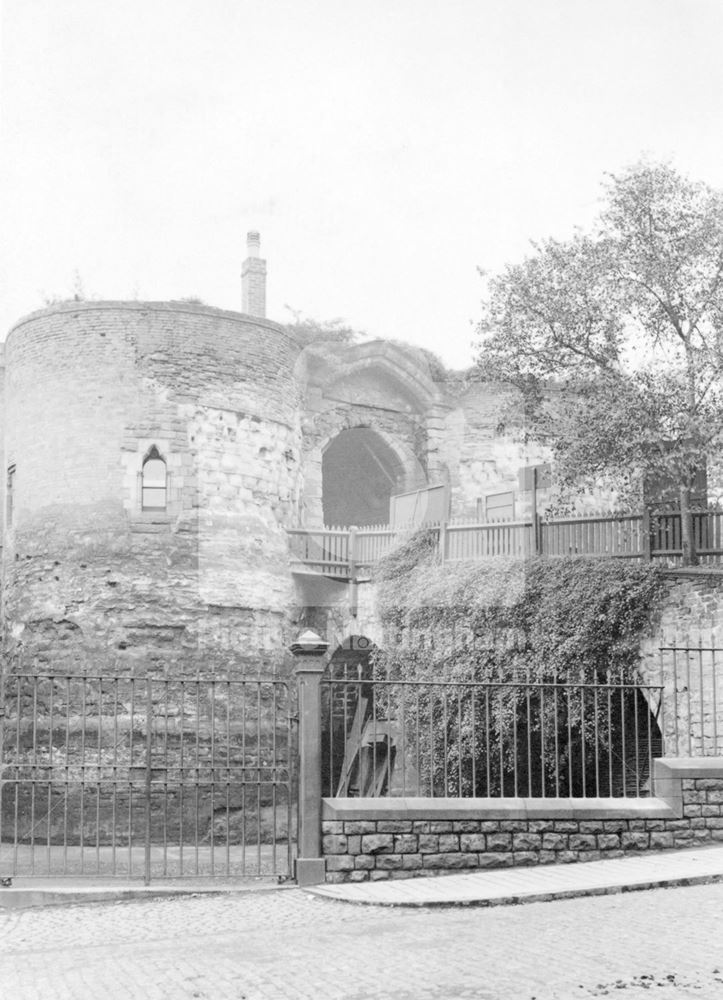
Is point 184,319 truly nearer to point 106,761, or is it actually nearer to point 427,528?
point 427,528

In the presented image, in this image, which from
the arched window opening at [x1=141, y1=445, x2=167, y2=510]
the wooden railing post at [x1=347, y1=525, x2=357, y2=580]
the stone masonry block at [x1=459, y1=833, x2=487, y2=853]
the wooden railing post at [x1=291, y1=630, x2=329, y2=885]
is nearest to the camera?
the wooden railing post at [x1=291, y1=630, x2=329, y2=885]

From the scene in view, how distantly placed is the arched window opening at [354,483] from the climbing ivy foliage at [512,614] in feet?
23.9

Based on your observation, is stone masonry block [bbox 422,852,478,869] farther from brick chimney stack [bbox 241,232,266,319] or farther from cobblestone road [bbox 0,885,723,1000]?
brick chimney stack [bbox 241,232,266,319]

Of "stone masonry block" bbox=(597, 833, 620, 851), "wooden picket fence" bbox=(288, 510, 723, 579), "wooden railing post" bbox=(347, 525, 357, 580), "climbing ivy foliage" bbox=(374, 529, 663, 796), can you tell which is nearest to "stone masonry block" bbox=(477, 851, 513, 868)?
"stone masonry block" bbox=(597, 833, 620, 851)

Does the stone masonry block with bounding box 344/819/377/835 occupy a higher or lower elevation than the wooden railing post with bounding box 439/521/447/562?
lower

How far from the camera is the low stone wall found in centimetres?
1096

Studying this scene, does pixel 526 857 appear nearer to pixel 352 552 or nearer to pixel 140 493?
pixel 140 493

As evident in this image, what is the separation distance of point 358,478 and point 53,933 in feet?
72.2

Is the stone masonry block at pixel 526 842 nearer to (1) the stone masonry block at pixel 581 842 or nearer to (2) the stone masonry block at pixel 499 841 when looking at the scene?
(2) the stone masonry block at pixel 499 841

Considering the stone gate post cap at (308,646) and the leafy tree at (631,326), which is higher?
the leafy tree at (631,326)

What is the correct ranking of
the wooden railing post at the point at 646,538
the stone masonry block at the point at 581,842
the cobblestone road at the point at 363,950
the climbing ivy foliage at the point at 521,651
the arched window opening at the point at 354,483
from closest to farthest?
the cobblestone road at the point at 363,950, the stone masonry block at the point at 581,842, the climbing ivy foliage at the point at 521,651, the wooden railing post at the point at 646,538, the arched window opening at the point at 354,483

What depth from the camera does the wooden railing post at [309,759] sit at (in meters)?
10.8

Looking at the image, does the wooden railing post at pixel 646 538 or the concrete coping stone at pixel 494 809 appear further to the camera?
the wooden railing post at pixel 646 538

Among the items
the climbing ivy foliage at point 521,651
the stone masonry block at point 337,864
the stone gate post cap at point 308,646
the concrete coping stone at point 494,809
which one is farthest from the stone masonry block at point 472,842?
the climbing ivy foliage at point 521,651
